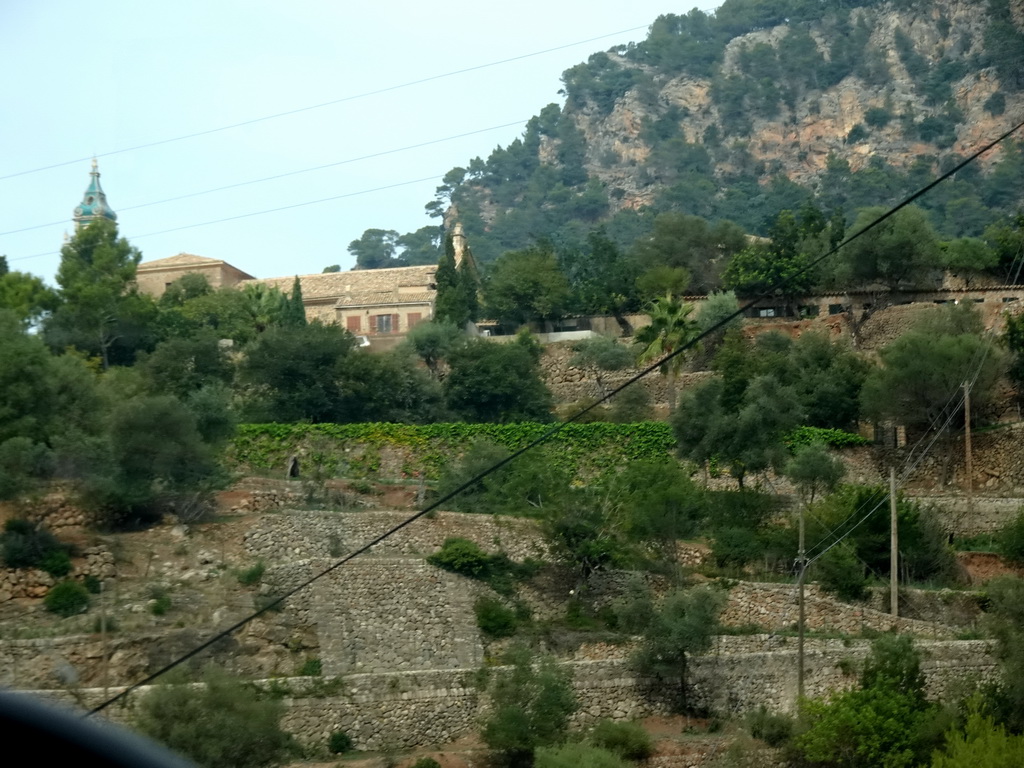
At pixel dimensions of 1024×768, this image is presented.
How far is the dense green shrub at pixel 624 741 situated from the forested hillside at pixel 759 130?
72.8 metres

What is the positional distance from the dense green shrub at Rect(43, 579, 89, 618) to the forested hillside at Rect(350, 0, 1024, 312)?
7471cm

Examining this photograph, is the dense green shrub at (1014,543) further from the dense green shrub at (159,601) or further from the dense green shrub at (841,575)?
the dense green shrub at (159,601)

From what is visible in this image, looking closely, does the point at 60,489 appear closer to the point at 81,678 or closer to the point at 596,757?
the point at 81,678

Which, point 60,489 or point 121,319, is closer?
point 60,489

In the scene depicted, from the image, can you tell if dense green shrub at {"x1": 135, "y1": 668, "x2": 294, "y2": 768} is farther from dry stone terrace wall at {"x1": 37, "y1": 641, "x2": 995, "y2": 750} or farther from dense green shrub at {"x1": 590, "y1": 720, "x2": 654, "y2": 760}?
dense green shrub at {"x1": 590, "y1": 720, "x2": 654, "y2": 760}

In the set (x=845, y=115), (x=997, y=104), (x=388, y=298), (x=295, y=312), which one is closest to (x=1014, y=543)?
(x=295, y=312)

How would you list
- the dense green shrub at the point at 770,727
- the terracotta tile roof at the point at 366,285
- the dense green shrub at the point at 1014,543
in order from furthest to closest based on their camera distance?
the terracotta tile roof at the point at 366,285 < the dense green shrub at the point at 1014,543 < the dense green shrub at the point at 770,727

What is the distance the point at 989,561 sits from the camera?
3422cm

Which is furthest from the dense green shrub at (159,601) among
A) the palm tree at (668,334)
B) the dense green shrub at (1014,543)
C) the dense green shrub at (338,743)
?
the palm tree at (668,334)

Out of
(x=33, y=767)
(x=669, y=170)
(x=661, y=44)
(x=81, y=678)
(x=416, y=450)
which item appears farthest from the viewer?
(x=661, y=44)

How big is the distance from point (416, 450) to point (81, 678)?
50.5ft

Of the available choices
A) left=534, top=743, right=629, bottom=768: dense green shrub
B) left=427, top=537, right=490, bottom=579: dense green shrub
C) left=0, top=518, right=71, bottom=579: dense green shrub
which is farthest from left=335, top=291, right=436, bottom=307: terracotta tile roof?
left=534, top=743, right=629, bottom=768: dense green shrub

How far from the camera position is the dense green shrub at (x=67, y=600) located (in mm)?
28094

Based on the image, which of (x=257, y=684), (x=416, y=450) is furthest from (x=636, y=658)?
(x=416, y=450)
